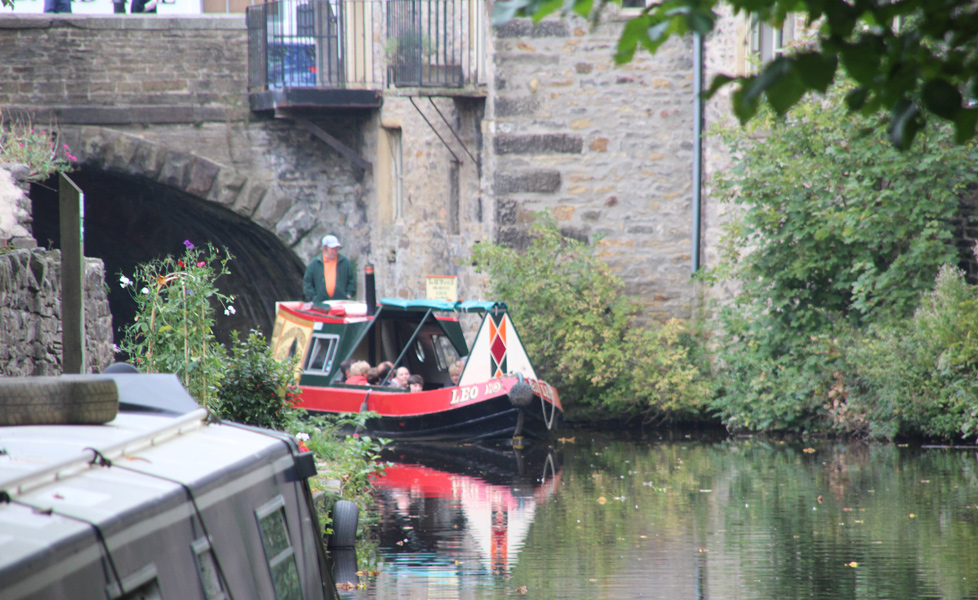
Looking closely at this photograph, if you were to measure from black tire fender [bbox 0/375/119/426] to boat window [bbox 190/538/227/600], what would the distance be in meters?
0.46

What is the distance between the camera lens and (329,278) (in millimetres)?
16609

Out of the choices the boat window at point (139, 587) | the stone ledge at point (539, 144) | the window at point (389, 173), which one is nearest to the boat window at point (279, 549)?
the boat window at point (139, 587)

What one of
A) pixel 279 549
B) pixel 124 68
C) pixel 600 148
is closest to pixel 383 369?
pixel 600 148

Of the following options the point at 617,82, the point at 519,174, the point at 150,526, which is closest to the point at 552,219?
the point at 519,174

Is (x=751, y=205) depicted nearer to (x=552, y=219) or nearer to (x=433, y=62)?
(x=552, y=219)

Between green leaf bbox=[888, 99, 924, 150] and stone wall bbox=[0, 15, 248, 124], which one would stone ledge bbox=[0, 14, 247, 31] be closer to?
stone wall bbox=[0, 15, 248, 124]

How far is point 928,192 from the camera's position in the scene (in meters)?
12.9

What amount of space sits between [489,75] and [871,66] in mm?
14350

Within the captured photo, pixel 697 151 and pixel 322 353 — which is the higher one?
pixel 697 151

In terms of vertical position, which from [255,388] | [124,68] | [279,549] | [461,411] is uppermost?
[124,68]

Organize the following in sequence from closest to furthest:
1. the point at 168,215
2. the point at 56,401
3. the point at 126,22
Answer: the point at 56,401 → the point at 126,22 → the point at 168,215

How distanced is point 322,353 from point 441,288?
1.76 m

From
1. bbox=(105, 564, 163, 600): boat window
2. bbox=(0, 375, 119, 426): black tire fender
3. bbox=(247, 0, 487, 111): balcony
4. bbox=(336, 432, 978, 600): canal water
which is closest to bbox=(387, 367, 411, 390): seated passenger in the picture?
bbox=(336, 432, 978, 600): canal water

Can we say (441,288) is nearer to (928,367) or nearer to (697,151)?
(697,151)
